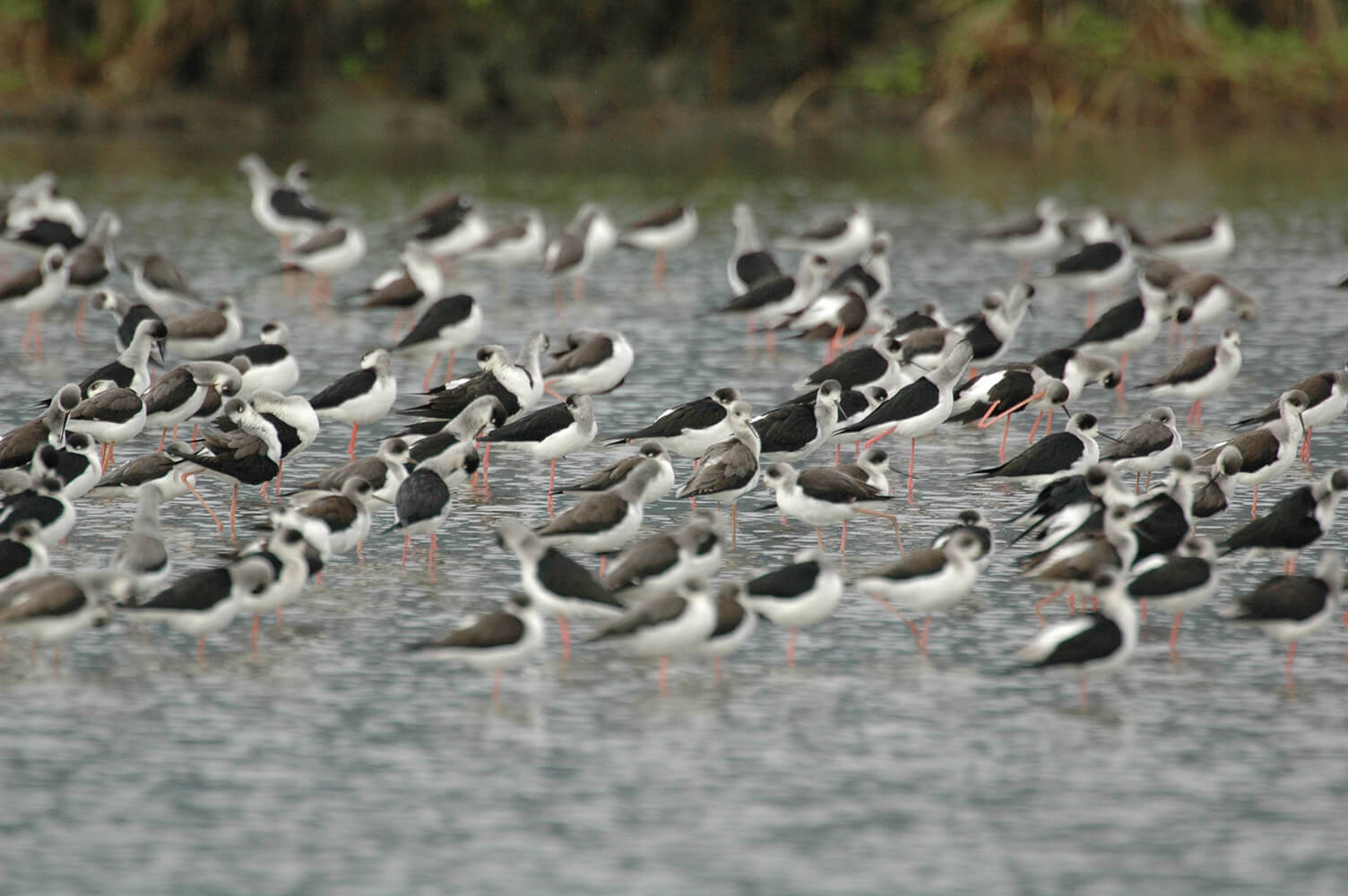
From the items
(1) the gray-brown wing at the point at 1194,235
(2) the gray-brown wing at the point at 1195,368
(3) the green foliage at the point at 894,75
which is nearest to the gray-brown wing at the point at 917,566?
(2) the gray-brown wing at the point at 1195,368

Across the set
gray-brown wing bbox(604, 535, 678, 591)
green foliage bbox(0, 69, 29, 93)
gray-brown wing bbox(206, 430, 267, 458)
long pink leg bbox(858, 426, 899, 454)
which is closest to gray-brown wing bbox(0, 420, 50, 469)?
gray-brown wing bbox(206, 430, 267, 458)

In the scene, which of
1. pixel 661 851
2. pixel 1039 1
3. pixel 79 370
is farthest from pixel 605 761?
pixel 1039 1

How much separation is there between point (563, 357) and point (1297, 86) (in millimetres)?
36866

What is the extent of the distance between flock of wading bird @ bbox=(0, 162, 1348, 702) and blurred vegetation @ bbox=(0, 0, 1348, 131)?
28859mm

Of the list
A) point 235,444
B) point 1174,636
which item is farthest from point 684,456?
point 1174,636

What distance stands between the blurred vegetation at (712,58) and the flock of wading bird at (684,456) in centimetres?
2886

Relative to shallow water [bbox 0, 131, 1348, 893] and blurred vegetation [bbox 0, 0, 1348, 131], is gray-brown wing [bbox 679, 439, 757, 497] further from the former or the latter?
blurred vegetation [bbox 0, 0, 1348, 131]

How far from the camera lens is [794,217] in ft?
105

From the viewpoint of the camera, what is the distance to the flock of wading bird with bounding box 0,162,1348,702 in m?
9.84

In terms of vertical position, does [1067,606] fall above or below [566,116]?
below

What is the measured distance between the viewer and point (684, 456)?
50.1 feet

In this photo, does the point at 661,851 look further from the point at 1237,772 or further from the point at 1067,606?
the point at 1067,606

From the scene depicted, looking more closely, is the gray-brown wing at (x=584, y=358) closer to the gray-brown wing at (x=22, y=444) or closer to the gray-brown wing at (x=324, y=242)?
the gray-brown wing at (x=22, y=444)

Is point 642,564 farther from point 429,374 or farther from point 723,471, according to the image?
point 429,374
